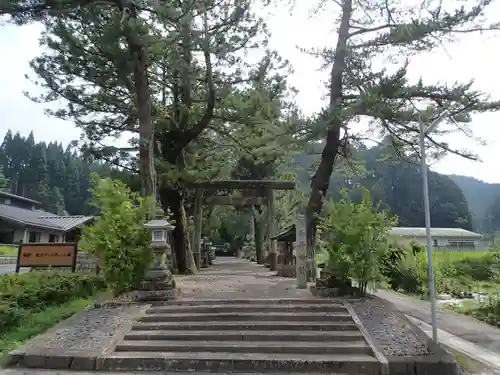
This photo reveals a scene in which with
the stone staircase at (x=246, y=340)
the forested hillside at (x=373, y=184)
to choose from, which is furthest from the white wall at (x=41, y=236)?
the stone staircase at (x=246, y=340)

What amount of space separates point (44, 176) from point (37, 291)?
58.6 m

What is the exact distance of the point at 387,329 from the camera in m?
6.82

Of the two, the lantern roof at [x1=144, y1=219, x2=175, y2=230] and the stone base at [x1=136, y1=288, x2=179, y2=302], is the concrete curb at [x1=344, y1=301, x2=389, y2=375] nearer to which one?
the stone base at [x1=136, y1=288, x2=179, y2=302]

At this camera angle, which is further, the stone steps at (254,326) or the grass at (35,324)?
the stone steps at (254,326)

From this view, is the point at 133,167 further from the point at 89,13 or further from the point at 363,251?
the point at 363,251

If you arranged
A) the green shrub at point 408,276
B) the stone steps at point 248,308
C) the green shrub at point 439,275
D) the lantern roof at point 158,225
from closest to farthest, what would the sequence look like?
the stone steps at point 248,308 → the lantern roof at point 158,225 → the green shrub at point 439,275 → the green shrub at point 408,276

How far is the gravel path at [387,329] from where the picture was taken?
6.06 m

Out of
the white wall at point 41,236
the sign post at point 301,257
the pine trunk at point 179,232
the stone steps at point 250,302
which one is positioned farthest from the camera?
the white wall at point 41,236

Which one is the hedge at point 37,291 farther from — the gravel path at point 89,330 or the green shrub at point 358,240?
the green shrub at point 358,240

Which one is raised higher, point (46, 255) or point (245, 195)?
point (245, 195)

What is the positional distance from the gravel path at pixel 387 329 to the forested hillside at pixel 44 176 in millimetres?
54048

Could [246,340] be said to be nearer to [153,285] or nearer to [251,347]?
[251,347]

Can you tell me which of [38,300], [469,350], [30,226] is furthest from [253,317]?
[30,226]

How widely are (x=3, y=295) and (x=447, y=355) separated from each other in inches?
291
